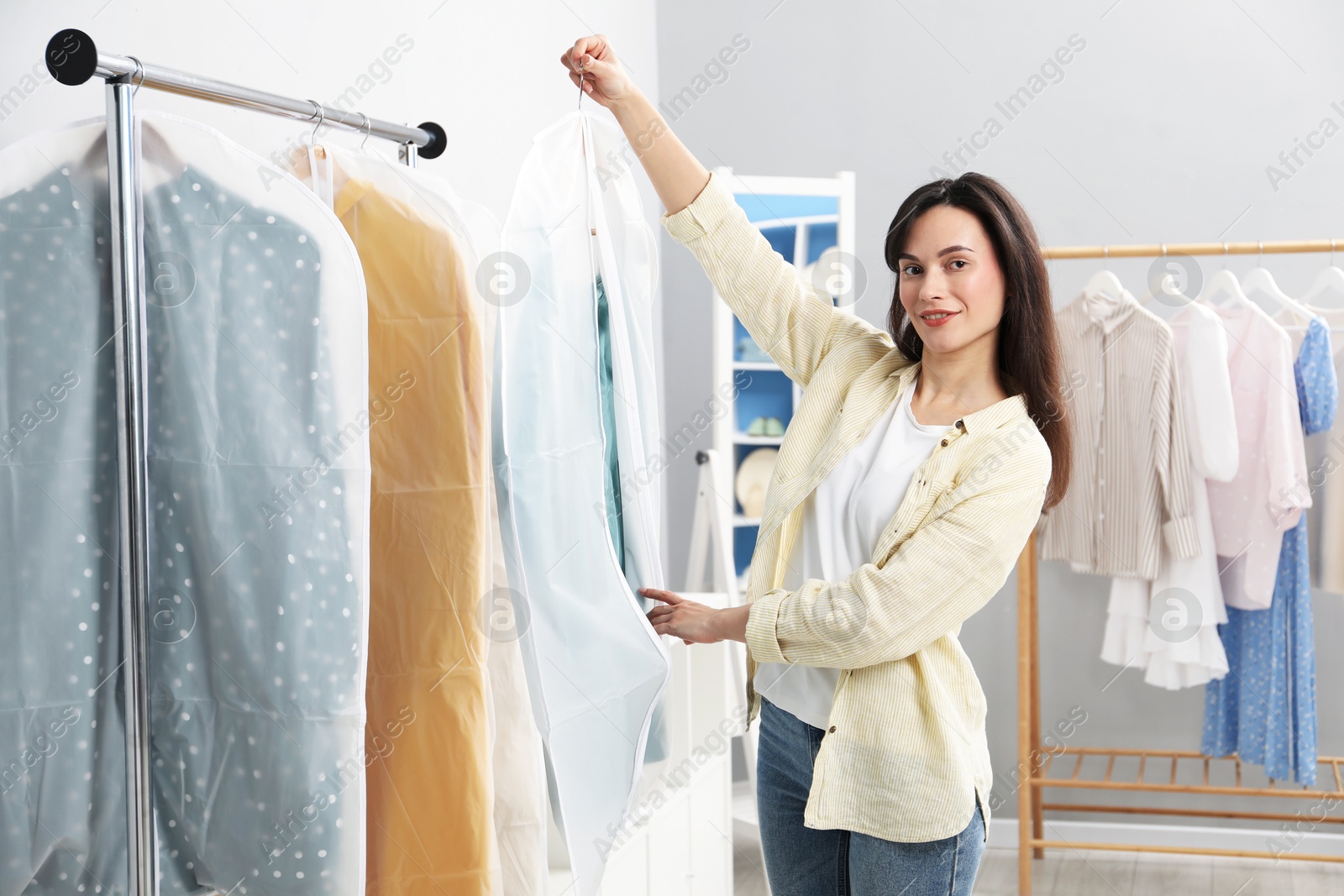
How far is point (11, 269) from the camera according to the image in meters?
0.81

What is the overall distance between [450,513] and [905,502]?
0.49 m

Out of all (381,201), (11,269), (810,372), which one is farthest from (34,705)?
(810,372)

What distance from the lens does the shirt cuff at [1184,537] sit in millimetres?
2318

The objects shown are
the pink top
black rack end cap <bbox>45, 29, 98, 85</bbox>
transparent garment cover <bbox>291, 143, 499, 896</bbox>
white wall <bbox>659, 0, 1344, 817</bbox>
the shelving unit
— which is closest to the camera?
black rack end cap <bbox>45, 29, 98, 85</bbox>

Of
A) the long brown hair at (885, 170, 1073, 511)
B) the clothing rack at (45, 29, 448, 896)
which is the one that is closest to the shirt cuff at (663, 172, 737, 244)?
the long brown hair at (885, 170, 1073, 511)

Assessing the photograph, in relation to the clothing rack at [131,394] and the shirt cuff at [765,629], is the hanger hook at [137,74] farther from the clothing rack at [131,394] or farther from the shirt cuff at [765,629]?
the shirt cuff at [765,629]

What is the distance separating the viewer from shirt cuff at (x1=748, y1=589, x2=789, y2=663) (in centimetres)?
114

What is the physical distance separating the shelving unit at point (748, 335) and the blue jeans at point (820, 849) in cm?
142

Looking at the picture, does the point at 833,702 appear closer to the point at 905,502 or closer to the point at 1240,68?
the point at 905,502

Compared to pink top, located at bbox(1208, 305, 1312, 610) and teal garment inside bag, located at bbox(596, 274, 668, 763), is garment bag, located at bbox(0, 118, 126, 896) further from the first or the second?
pink top, located at bbox(1208, 305, 1312, 610)

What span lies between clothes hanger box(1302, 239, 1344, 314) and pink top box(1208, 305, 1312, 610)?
0.19m

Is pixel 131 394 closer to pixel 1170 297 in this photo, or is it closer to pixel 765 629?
pixel 765 629

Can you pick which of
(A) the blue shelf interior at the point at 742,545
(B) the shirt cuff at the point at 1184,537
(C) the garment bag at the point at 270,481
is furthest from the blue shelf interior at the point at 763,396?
(C) the garment bag at the point at 270,481

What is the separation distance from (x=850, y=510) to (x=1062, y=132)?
2071mm
